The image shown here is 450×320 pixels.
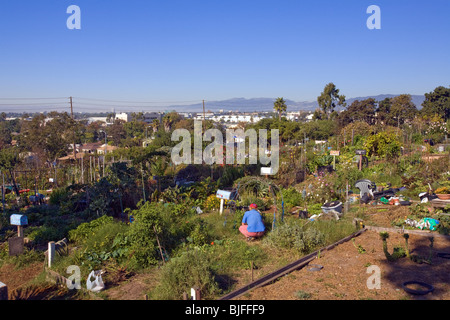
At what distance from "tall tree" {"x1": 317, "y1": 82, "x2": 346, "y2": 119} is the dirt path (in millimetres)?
43046

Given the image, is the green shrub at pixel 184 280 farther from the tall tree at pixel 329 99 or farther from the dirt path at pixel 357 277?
the tall tree at pixel 329 99

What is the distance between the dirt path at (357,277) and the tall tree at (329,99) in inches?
1695

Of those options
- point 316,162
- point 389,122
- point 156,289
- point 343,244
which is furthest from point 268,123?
point 156,289

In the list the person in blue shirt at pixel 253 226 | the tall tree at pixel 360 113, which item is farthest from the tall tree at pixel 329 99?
the person in blue shirt at pixel 253 226

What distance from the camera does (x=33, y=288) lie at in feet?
17.4

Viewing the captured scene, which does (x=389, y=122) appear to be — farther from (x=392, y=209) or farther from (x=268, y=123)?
(x=392, y=209)

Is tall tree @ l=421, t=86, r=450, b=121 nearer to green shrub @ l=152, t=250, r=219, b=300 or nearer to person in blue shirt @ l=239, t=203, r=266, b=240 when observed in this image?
person in blue shirt @ l=239, t=203, r=266, b=240

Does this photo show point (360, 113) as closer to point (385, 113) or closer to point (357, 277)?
point (385, 113)

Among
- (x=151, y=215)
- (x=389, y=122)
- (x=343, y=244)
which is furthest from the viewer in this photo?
(x=389, y=122)

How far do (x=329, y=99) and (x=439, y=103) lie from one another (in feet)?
41.9

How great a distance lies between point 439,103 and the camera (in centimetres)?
4159

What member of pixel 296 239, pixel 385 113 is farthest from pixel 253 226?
pixel 385 113
